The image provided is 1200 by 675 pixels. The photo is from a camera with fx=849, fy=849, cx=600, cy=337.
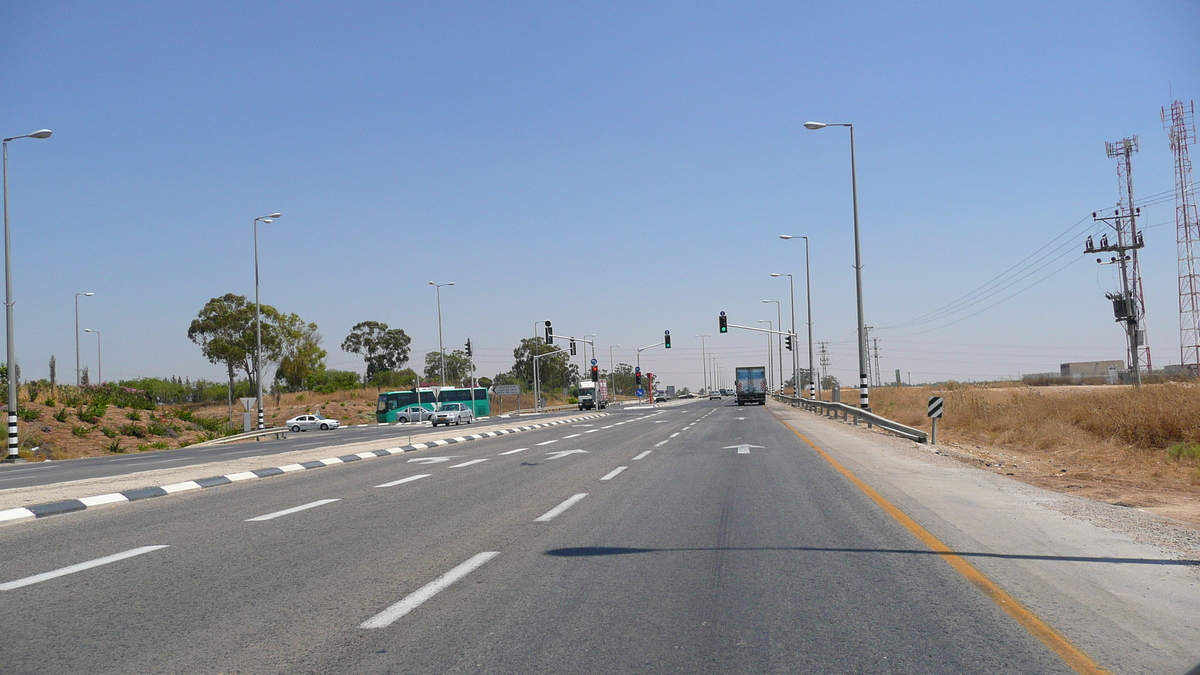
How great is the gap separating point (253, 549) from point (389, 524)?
1.79 meters

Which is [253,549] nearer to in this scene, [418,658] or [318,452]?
[418,658]

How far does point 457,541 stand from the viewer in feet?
28.2

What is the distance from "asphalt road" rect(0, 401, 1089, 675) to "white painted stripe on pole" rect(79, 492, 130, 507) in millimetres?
736

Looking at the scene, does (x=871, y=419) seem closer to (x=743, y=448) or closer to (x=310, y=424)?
(x=743, y=448)

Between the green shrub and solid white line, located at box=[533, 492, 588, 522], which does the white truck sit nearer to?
the green shrub

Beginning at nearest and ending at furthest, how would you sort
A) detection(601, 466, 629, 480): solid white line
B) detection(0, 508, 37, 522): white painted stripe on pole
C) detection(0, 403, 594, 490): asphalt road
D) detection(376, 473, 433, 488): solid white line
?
detection(0, 508, 37, 522): white painted stripe on pole < detection(376, 473, 433, 488): solid white line < detection(601, 466, 629, 480): solid white line < detection(0, 403, 594, 490): asphalt road

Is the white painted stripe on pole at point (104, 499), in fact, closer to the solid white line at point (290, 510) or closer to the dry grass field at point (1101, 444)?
the solid white line at point (290, 510)

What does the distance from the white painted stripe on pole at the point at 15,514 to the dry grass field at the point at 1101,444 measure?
14640mm

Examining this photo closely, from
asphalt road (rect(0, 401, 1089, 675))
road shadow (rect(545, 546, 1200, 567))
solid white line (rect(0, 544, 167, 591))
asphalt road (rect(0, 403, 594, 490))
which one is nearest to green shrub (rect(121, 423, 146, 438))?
asphalt road (rect(0, 403, 594, 490))

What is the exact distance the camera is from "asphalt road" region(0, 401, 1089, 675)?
4.80 m

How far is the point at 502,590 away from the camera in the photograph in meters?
6.37

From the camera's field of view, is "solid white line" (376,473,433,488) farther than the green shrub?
No

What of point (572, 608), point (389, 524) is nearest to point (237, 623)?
point (572, 608)

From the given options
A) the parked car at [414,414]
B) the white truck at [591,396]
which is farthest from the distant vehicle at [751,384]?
the parked car at [414,414]
